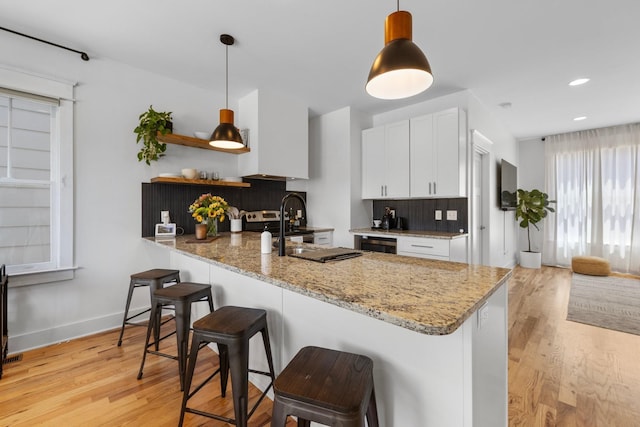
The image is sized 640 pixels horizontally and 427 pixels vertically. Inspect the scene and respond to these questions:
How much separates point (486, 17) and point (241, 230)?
126 inches

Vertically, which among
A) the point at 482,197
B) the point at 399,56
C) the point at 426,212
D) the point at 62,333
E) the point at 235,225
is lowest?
the point at 62,333

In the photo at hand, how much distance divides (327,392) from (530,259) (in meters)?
6.11

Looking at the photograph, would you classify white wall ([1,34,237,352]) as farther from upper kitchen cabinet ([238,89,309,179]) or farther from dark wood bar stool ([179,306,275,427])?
dark wood bar stool ([179,306,275,427])

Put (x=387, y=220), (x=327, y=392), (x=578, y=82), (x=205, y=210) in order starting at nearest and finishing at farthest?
(x=327, y=392) < (x=205, y=210) < (x=578, y=82) < (x=387, y=220)

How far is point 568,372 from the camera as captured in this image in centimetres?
198

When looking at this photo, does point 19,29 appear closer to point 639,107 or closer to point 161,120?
point 161,120

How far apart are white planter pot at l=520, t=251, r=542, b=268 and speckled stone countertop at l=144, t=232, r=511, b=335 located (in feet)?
17.2

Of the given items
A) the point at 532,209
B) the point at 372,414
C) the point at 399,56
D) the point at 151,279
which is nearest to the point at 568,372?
the point at 372,414

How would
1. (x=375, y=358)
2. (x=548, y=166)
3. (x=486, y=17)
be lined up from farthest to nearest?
(x=548, y=166), (x=486, y=17), (x=375, y=358)

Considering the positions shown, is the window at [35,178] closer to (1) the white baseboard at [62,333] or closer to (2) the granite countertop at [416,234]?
(1) the white baseboard at [62,333]

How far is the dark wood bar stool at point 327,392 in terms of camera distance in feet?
2.77

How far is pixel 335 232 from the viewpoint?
13.2ft

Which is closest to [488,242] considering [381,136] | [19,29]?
[381,136]

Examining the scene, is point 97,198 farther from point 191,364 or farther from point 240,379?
point 240,379
